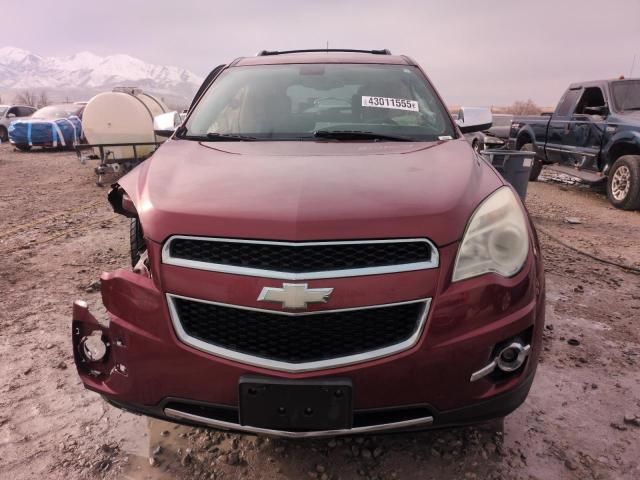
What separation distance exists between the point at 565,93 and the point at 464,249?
27.6 ft

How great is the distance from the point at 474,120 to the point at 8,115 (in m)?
20.3

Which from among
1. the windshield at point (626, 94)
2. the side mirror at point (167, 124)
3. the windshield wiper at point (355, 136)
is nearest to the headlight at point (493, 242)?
the windshield wiper at point (355, 136)

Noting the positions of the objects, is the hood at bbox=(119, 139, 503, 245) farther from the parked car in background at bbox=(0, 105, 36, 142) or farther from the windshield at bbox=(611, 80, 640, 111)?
the parked car in background at bbox=(0, 105, 36, 142)

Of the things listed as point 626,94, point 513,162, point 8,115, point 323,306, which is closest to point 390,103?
point 323,306

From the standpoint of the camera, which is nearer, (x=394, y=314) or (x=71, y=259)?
(x=394, y=314)

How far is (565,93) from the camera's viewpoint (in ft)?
28.2

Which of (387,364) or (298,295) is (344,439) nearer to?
(387,364)

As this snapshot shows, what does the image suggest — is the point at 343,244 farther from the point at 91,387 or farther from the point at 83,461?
the point at 83,461

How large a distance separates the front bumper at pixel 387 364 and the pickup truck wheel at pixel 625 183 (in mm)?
6081

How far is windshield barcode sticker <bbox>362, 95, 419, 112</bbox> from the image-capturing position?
8.98 feet

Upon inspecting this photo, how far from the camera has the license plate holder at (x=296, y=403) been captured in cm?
154

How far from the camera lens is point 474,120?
3.06 metres

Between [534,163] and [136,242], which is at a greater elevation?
[136,242]

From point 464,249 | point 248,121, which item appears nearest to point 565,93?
point 248,121
